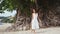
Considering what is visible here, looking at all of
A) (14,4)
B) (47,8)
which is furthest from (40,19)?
(14,4)

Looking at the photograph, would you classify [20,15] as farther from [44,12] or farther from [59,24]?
[59,24]

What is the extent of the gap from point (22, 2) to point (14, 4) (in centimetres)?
97

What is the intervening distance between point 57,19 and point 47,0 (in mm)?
2133

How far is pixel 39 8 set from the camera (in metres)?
20.8

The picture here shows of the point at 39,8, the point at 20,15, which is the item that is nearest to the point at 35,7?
the point at 39,8

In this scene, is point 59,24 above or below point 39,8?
below

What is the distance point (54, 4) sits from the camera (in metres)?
21.7

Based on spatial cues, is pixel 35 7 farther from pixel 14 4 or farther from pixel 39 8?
pixel 14 4

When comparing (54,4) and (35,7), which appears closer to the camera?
(35,7)

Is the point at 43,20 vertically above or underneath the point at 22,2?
underneath

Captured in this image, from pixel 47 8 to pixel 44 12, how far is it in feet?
1.75

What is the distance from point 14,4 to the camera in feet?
70.2

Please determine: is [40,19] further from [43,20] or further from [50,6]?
[50,6]

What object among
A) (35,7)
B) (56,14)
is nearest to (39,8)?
(35,7)
